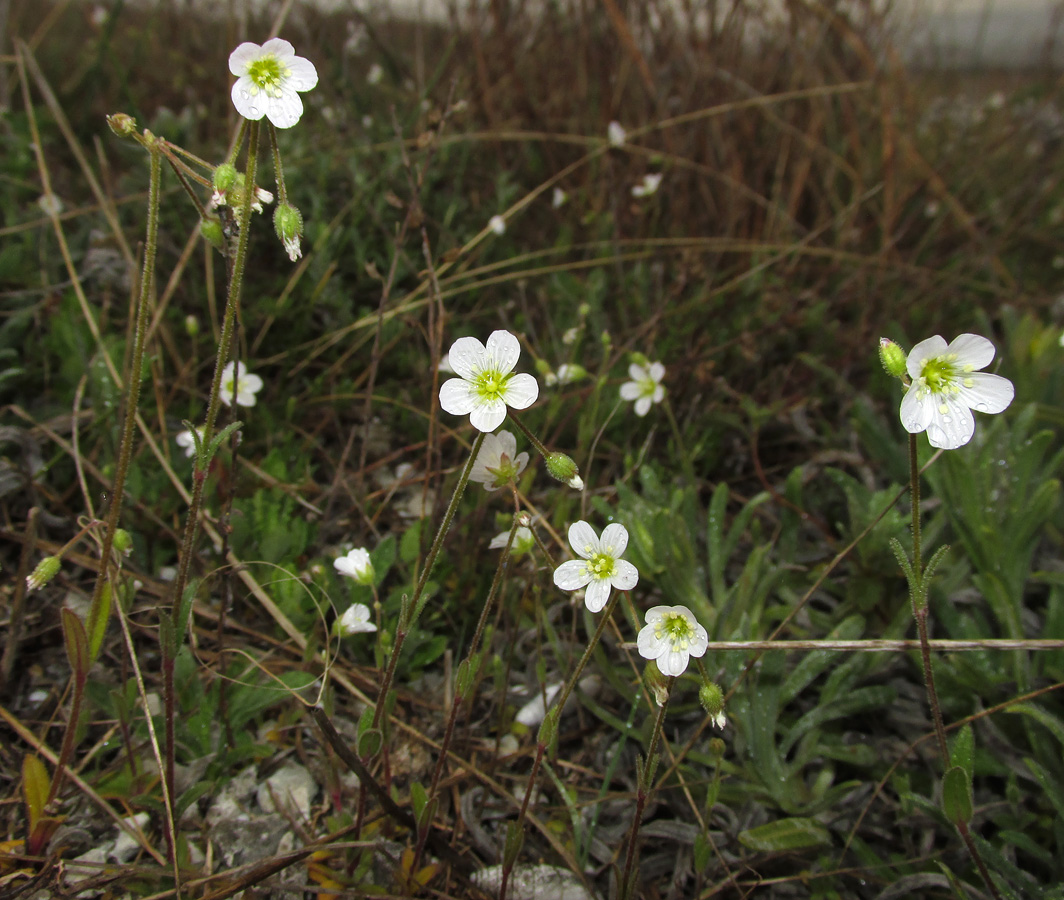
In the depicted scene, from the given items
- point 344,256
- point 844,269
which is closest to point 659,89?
point 844,269

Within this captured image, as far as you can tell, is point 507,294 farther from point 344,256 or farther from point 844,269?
point 844,269

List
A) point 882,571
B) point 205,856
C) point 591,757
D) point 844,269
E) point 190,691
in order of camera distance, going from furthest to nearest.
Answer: point 844,269 < point 882,571 < point 591,757 < point 190,691 < point 205,856

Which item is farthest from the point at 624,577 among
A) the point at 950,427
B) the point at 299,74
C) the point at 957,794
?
the point at 299,74

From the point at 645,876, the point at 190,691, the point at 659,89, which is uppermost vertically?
the point at 659,89

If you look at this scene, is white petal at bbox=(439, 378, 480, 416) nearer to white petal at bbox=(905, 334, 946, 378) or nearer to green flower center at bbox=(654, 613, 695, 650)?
green flower center at bbox=(654, 613, 695, 650)

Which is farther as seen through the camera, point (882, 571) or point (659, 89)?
point (659, 89)

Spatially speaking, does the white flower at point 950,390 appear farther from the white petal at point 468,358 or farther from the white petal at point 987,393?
the white petal at point 468,358

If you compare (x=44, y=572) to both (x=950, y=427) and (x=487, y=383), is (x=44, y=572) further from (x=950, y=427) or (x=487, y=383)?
(x=950, y=427)
